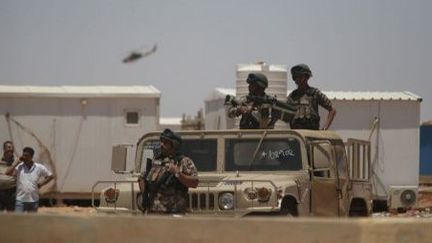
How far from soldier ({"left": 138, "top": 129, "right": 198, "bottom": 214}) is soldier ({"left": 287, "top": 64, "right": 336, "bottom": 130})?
301 cm

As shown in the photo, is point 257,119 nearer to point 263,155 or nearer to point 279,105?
point 279,105

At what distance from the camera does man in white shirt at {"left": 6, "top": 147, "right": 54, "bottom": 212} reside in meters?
14.2

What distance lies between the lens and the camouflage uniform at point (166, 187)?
32.0ft

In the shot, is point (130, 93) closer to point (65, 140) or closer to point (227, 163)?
point (65, 140)

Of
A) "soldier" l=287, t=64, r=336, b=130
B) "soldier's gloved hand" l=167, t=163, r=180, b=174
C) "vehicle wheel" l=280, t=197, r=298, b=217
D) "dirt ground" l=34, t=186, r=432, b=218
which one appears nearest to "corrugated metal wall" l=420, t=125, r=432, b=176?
"dirt ground" l=34, t=186, r=432, b=218

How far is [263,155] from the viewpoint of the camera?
11.2 meters

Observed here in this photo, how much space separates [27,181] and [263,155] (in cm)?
448

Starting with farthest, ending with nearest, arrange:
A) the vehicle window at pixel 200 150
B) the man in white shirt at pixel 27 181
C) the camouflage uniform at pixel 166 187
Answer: the man in white shirt at pixel 27 181 < the vehicle window at pixel 200 150 < the camouflage uniform at pixel 166 187

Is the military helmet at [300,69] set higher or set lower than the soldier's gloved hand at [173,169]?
higher

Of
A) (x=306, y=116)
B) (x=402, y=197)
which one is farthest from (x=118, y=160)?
(x=402, y=197)

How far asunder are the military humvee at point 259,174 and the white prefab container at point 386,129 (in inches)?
459

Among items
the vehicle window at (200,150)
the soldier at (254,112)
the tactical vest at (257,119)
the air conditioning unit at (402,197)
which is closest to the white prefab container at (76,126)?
the air conditioning unit at (402,197)

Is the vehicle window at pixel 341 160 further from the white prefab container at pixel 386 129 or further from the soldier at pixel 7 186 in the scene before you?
the white prefab container at pixel 386 129

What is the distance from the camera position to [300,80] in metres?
12.8
